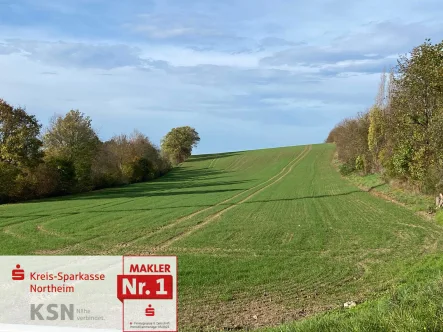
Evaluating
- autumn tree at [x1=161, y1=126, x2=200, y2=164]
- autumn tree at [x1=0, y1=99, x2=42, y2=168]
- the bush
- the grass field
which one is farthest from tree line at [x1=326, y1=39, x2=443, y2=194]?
autumn tree at [x1=161, y1=126, x2=200, y2=164]

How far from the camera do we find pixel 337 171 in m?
78.7

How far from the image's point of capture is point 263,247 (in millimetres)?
18125

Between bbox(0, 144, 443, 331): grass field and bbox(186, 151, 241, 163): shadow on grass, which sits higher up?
bbox(186, 151, 241, 163): shadow on grass

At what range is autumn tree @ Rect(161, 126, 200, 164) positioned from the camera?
440 feet

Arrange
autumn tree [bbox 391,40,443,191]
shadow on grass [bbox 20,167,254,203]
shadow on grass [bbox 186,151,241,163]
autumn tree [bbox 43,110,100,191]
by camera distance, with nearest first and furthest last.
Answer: autumn tree [bbox 391,40,443,191], shadow on grass [bbox 20,167,254,203], autumn tree [bbox 43,110,100,191], shadow on grass [bbox 186,151,241,163]

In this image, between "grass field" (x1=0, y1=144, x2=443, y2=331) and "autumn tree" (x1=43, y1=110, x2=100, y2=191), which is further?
"autumn tree" (x1=43, y1=110, x2=100, y2=191)

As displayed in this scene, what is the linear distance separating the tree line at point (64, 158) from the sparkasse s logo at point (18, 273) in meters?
36.2

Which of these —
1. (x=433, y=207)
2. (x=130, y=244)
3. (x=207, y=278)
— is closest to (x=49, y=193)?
(x=130, y=244)

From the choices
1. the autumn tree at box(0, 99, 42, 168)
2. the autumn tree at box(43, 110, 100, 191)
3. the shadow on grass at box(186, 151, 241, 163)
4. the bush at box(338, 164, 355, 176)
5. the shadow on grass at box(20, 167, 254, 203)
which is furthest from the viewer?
the shadow on grass at box(186, 151, 241, 163)

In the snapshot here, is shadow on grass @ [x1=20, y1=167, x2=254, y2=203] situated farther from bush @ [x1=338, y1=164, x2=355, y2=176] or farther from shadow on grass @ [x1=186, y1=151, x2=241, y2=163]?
shadow on grass @ [x1=186, y1=151, x2=241, y2=163]

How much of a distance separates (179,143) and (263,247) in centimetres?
11855

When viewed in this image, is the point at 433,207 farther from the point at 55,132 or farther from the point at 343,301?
the point at 55,132

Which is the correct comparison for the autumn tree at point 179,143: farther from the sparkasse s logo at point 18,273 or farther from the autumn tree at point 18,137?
the sparkasse s logo at point 18,273

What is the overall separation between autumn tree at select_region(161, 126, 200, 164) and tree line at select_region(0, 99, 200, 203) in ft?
91.1
